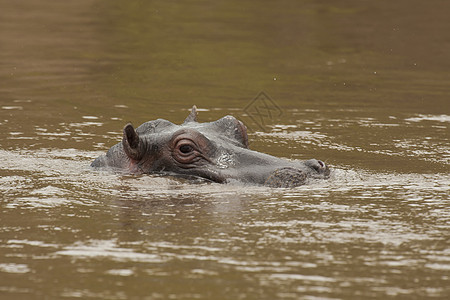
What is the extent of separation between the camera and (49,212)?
8.61m

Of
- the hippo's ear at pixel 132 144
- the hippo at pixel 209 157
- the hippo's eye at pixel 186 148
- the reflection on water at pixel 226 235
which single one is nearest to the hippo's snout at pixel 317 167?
the hippo at pixel 209 157

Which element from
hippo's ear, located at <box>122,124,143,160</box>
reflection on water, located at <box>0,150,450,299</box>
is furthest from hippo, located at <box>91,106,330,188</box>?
reflection on water, located at <box>0,150,450,299</box>

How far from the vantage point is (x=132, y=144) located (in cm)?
986

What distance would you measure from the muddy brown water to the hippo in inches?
6.2

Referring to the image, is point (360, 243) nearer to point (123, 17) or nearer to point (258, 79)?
point (258, 79)

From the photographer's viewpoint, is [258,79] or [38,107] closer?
[38,107]

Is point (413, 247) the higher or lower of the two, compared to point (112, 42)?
lower

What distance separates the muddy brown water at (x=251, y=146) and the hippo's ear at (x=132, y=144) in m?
0.27

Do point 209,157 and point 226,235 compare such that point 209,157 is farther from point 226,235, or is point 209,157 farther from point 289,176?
point 226,235

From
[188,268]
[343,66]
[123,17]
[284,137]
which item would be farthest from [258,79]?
[188,268]

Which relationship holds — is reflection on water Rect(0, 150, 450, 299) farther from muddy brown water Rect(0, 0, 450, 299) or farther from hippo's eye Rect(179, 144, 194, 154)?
hippo's eye Rect(179, 144, 194, 154)

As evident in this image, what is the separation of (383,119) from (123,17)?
1413 centimetres

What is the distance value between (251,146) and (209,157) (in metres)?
2.89

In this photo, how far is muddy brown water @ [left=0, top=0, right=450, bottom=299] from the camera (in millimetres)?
6781
